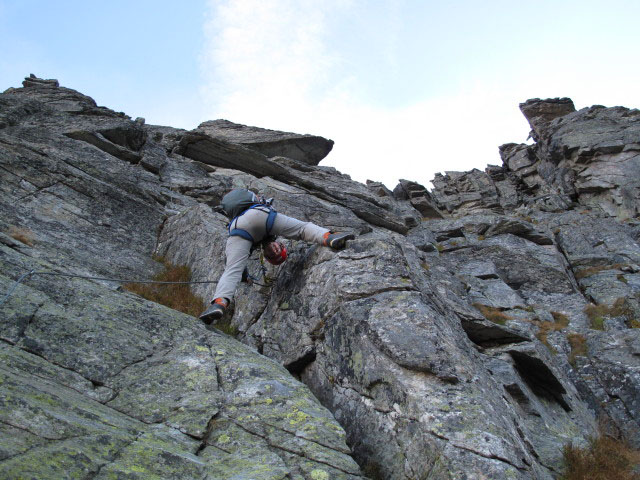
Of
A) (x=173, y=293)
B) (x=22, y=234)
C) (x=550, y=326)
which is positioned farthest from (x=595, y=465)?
(x=22, y=234)

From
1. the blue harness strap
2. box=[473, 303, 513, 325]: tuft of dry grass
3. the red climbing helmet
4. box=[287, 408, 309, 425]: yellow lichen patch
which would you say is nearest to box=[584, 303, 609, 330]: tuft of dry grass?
box=[473, 303, 513, 325]: tuft of dry grass

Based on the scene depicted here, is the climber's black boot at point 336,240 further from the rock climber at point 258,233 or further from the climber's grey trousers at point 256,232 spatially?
the climber's grey trousers at point 256,232

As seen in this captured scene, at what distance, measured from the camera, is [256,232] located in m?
10.6

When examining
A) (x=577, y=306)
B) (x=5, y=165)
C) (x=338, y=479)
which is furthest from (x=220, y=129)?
(x=338, y=479)

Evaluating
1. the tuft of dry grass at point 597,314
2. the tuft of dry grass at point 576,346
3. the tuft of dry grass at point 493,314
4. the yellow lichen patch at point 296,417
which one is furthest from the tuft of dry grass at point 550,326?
the yellow lichen patch at point 296,417

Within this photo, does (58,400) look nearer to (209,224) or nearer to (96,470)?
(96,470)

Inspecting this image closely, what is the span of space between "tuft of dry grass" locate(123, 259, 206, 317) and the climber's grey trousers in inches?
63.6

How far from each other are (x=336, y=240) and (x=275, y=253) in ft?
5.19

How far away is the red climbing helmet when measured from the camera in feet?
34.5

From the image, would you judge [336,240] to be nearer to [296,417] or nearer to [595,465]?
[296,417]

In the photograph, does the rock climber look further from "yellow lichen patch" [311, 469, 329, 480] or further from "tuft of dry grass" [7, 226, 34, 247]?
"yellow lichen patch" [311, 469, 329, 480]

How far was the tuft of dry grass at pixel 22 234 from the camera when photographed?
33.6 ft

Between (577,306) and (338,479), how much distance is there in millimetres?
18772

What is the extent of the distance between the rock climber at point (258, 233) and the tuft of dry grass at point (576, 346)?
31.1 ft
